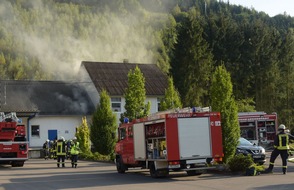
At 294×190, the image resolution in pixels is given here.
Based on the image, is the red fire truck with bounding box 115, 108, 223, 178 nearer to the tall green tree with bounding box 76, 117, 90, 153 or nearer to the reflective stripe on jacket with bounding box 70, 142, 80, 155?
the reflective stripe on jacket with bounding box 70, 142, 80, 155

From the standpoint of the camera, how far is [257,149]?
21672 millimetres

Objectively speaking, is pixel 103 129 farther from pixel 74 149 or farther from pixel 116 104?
pixel 116 104

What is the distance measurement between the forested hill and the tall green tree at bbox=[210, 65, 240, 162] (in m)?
29.3

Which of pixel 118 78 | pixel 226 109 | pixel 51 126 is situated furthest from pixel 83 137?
pixel 226 109

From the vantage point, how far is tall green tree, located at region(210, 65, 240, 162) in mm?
20250

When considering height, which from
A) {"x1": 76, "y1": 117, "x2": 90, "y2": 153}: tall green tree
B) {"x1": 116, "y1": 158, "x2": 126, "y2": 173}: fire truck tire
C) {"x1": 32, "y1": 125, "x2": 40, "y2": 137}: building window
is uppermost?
{"x1": 32, "y1": 125, "x2": 40, "y2": 137}: building window

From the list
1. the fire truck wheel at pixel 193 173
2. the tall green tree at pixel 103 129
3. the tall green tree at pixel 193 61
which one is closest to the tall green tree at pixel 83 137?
the tall green tree at pixel 103 129

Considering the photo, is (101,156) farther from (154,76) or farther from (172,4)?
(172,4)

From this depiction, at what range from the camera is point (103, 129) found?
32.2 meters

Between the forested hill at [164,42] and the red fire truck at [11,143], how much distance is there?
85.0 ft

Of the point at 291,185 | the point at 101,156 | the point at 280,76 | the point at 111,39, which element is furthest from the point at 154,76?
the point at 111,39

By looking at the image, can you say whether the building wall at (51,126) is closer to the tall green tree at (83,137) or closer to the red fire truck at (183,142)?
the tall green tree at (83,137)

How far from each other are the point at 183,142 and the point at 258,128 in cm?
2086

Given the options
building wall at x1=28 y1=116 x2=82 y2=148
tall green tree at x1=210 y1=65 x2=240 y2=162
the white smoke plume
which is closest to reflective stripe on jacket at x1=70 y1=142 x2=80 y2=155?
tall green tree at x1=210 y1=65 x2=240 y2=162
